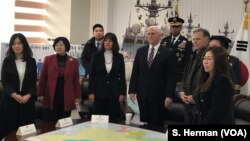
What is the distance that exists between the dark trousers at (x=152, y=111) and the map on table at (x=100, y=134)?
56 centimetres

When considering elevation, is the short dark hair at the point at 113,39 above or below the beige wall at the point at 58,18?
below

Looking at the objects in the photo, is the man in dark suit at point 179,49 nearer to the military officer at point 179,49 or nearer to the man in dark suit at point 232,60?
the military officer at point 179,49

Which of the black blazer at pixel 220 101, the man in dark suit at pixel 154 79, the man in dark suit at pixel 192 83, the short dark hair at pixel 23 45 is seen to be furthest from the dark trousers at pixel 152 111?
the short dark hair at pixel 23 45

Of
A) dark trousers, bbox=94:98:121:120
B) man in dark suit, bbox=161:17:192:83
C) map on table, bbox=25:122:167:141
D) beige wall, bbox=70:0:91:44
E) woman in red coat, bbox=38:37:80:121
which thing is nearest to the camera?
map on table, bbox=25:122:167:141

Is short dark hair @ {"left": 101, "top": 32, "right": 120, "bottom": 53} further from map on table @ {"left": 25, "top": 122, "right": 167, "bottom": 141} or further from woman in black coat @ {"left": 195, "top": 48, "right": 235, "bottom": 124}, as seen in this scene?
woman in black coat @ {"left": 195, "top": 48, "right": 235, "bottom": 124}

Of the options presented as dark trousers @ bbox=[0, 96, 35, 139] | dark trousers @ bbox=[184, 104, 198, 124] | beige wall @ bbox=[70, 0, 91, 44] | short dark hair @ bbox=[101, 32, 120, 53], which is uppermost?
beige wall @ bbox=[70, 0, 91, 44]

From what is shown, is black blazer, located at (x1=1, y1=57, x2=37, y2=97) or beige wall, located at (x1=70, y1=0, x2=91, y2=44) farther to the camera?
beige wall, located at (x1=70, y1=0, x2=91, y2=44)

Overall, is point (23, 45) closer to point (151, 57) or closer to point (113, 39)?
point (113, 39)

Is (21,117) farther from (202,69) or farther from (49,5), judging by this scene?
(49,5)

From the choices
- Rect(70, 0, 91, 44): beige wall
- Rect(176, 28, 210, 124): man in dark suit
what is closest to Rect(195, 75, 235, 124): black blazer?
Rect(176, 28, 210, 124): man in dark suit

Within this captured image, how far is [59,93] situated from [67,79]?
0.56 feet

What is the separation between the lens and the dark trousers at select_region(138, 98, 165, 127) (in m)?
3.43

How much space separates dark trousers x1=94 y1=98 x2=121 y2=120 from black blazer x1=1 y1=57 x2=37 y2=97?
0.68 metres

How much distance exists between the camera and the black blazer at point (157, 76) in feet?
11.1
